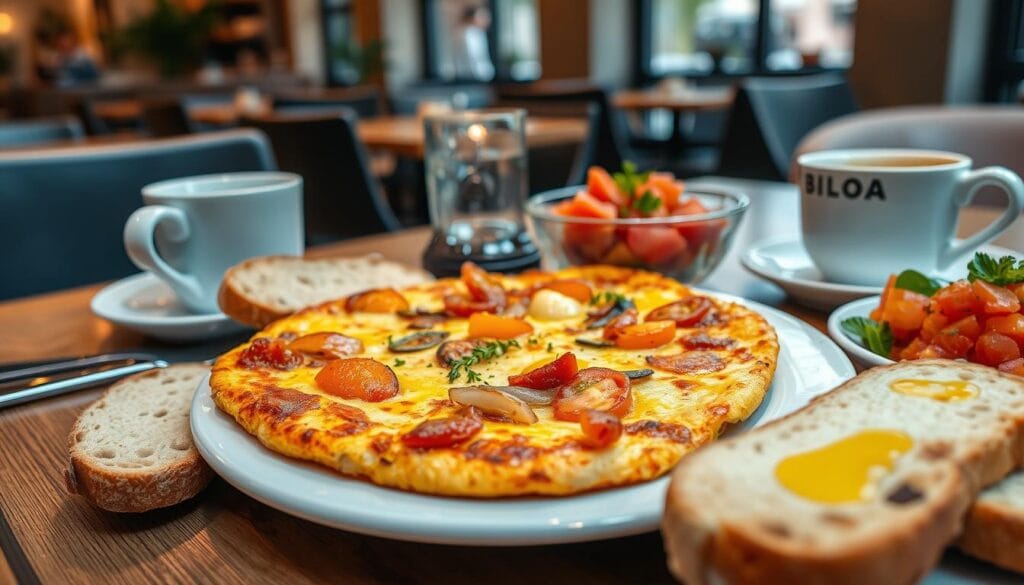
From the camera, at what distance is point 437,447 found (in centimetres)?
76

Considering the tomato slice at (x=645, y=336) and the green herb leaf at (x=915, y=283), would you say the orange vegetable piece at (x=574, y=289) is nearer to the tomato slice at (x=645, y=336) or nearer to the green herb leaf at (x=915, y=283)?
the tomato slice at (x=645, y=336)

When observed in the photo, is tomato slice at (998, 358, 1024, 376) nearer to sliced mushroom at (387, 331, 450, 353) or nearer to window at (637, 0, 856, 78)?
sliced mushroom at (387, 331, 450, 353)

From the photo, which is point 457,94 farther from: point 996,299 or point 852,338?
point 996,299

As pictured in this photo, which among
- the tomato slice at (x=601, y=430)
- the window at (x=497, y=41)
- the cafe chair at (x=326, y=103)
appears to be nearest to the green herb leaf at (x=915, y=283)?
the tomato slice at (x=601, y=430)

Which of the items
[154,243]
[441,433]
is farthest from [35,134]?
[441,433]

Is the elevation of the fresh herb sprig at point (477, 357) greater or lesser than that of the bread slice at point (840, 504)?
lesser

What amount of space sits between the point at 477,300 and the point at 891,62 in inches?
278

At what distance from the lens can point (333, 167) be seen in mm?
4109

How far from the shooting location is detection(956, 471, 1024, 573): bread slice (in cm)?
62

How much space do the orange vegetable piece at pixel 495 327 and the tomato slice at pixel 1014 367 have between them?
0.59 metres

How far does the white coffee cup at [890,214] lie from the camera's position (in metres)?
1.35

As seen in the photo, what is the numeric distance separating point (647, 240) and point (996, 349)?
65 cm

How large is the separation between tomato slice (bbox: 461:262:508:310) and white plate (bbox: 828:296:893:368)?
49 centimetres

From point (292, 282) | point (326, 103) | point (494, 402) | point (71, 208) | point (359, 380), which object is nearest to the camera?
point (494, 402)
